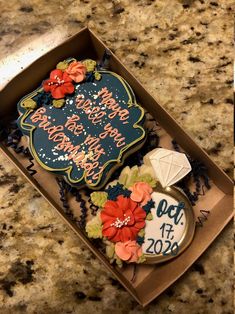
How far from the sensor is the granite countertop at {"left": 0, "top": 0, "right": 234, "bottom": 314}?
3.06 feet

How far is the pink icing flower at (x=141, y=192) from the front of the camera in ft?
3.11

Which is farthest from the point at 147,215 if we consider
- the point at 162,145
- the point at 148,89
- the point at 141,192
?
the point at 148,89

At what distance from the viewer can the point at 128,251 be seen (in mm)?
927

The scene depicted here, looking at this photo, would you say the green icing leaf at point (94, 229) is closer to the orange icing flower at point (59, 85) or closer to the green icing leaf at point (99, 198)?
the green icing leaf at point (99, 198)

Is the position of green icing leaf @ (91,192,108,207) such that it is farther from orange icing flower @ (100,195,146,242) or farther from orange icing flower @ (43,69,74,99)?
orange icing flower @ (43,69,74,99)

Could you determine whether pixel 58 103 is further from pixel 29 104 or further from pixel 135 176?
pixel 135 176

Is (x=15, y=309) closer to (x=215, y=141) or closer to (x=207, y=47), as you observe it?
(x=215, y=141)

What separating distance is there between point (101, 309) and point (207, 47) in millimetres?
586

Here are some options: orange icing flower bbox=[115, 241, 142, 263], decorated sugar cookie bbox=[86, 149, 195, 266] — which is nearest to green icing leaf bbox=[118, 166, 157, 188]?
decorated sugar cookie bbox=[86, 149, 195, 266]

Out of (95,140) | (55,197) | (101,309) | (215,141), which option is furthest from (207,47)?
(101,309)

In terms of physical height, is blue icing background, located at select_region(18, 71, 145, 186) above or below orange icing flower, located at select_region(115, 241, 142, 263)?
Result: above

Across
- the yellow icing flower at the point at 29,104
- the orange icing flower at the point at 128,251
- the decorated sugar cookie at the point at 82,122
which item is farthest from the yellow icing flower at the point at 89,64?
the orange icing flower at the point at 128,251

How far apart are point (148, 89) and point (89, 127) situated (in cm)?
16

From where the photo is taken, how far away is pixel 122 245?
93 cm
